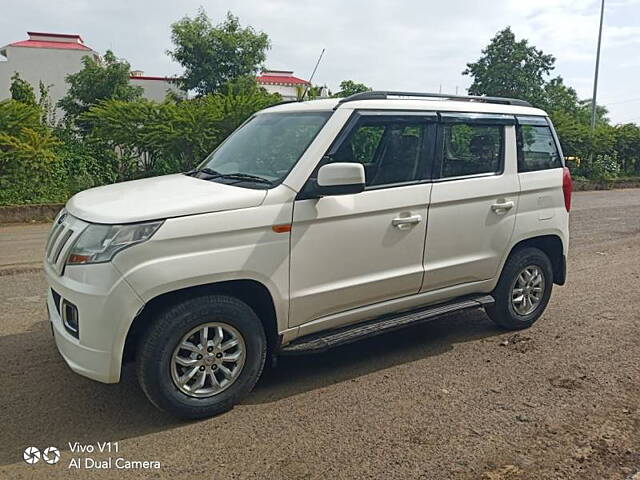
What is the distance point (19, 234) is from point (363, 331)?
27.7 ft

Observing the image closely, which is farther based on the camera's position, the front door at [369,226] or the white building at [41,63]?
the white building at [41,63]

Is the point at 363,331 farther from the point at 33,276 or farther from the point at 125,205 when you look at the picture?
the point at 33,276

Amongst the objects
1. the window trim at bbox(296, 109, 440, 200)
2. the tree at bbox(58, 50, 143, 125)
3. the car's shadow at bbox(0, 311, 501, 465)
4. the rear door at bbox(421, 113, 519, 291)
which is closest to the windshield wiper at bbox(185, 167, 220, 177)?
the window trim at bbox(296, 109, 440, 200)

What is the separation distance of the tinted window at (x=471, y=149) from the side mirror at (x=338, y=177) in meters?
1.12

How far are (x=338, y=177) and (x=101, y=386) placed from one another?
225cm

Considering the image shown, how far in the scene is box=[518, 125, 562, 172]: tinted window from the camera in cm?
498

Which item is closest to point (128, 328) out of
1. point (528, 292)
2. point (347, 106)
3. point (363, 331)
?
point (363, 331)

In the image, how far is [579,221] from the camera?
1220 cm

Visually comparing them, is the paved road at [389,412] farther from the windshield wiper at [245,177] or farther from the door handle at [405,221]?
the windshield wiper at [245,177]

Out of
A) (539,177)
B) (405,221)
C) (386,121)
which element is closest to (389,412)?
(405,221)

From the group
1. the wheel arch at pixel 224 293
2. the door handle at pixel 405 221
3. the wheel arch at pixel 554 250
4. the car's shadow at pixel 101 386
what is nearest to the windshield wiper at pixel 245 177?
the wheel arch at pixel 224 293

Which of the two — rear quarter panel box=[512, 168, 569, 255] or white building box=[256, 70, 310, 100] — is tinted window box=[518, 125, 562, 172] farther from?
white building box=[256, 70, 310, 100]

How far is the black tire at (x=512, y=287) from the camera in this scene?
5.00 m

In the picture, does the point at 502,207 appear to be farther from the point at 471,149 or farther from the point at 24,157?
the point at 24,157
